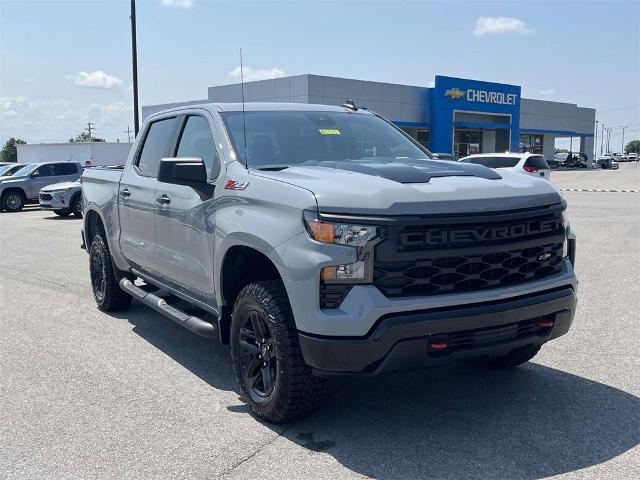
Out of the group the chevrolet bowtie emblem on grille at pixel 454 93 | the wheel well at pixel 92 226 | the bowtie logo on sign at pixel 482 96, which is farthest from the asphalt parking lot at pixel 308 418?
the bowtie logo on sign at pixel 482 96

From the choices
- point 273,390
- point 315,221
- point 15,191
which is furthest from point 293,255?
point 15,191

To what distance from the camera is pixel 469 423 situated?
160 inches

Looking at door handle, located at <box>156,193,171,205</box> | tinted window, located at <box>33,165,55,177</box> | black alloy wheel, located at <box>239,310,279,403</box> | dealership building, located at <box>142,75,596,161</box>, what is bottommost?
black alloy wheel, located at <box>239,310,279,403</box>

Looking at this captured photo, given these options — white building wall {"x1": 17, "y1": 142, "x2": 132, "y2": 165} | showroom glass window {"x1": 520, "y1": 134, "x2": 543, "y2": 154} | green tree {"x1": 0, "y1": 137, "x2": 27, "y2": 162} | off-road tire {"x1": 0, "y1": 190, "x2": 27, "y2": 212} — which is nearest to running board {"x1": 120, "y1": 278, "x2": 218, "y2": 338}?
off-road tire {"x1": 0, "y1": 190, "x2": 27, "y2": 212}

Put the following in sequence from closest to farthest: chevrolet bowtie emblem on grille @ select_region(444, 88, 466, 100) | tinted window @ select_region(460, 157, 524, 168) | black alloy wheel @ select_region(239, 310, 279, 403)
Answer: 1. black alloy wheel @ select_region(239, 310, 279, 403)
2. tinted window @ select_region(460, 157, 524, 168)
3. chevrolet bowtie emblem on grille @ select_region(444, 88, 466, 100)

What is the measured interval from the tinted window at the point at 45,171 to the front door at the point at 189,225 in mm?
19911

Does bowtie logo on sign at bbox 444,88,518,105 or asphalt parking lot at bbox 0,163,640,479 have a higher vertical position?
bowtie logo on sign at bbox 444,88,518,105

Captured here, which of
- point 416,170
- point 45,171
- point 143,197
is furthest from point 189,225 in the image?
point 45,171

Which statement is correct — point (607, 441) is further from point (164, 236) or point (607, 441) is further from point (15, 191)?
point (15, 191)

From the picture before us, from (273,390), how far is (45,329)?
11.6 ft

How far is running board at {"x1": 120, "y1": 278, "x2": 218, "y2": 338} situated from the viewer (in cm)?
470

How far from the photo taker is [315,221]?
11.7 feet

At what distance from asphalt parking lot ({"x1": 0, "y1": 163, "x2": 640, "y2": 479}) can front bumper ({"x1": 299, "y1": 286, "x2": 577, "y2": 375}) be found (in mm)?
529

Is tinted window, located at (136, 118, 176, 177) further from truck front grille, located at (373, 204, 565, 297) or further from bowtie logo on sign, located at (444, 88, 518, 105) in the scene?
bowtie logo on sign, located at (444, 88, 518, 105)
